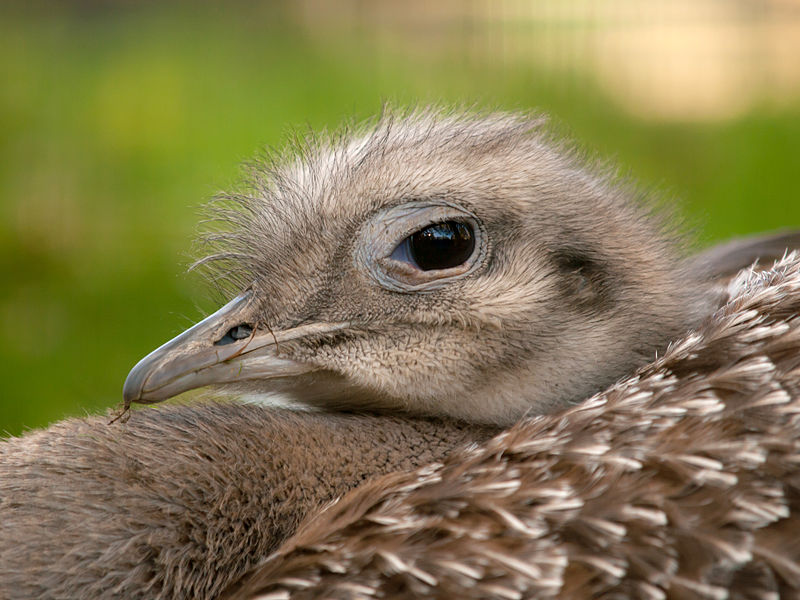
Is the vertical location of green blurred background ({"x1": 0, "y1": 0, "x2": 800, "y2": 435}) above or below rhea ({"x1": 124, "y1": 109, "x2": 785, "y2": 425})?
above

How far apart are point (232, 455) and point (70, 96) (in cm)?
622

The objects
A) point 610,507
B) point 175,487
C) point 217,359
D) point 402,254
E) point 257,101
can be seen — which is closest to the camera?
point 610,507

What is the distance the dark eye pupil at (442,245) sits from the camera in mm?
2668

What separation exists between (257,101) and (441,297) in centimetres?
557

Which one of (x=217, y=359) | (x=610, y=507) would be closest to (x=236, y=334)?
(x=217, y=359)

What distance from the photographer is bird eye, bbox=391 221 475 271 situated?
2668 mm

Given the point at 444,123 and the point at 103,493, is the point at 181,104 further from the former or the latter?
the point at 103,493

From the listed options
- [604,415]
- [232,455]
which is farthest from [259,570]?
[604,415]

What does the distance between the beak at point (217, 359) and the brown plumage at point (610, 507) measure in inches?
18.1

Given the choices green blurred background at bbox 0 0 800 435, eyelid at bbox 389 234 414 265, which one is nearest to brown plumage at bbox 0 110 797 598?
eyelid at bbox 389 234 414 265

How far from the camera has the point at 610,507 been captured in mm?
2020

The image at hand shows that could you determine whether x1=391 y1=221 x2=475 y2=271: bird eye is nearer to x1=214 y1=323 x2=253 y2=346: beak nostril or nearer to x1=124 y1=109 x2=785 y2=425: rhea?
x1=124 y1=109 x2=785 y2=425: rhea

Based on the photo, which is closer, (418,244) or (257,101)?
(418,244)

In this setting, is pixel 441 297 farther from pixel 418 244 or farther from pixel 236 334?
pixel 236 334
